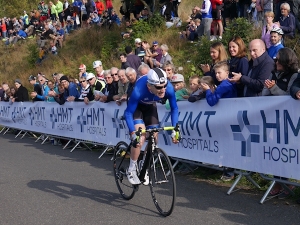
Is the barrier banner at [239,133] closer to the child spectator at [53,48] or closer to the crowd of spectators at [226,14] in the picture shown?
the crowd of spectators at [226,14]

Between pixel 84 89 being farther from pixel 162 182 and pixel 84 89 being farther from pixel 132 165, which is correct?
pixel 162 182

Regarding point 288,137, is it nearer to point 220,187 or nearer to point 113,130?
point 220,187

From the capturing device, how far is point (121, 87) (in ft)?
39.7

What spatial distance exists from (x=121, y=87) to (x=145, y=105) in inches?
178

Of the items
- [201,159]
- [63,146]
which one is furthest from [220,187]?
[63,146]

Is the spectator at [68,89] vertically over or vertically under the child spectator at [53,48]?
over

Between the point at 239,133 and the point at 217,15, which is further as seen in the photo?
the point at 217,15

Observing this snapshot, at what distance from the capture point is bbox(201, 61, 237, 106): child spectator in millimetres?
8406

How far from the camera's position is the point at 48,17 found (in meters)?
36.8

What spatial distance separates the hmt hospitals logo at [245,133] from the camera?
24.6ft

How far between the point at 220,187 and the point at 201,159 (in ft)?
2.02

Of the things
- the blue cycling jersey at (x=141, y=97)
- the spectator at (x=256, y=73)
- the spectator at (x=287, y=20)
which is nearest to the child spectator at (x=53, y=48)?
the spectator at (x=287, y=20)

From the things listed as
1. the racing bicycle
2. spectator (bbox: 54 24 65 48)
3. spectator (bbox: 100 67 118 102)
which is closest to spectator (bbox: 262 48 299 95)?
→ the racing bicycle

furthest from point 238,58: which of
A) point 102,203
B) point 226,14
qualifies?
point 226,14
